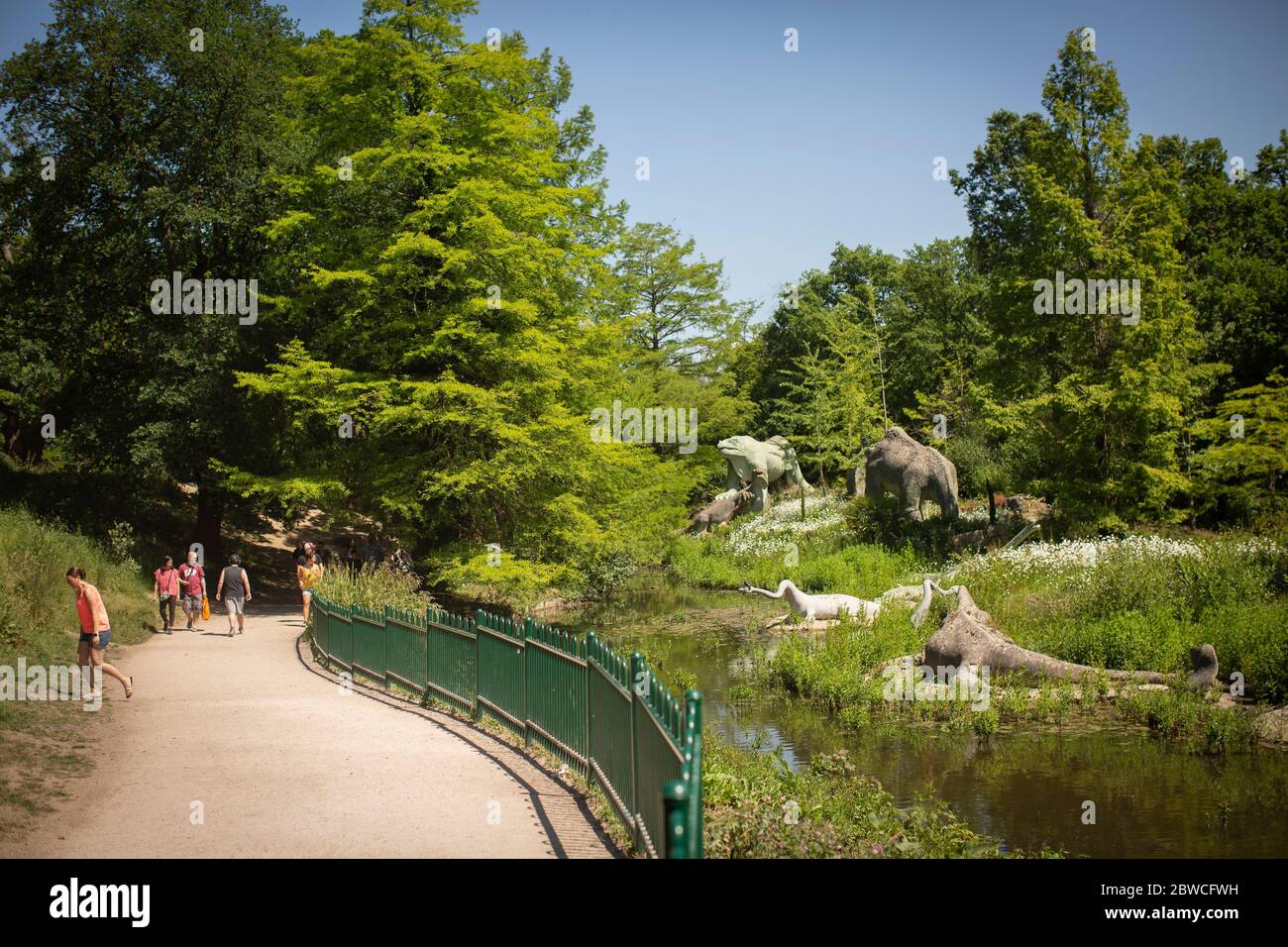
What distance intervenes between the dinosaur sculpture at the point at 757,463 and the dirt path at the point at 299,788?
2762 centimetres

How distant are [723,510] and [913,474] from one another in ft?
45.9

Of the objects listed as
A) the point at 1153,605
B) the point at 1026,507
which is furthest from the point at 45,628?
the point at 1026,507

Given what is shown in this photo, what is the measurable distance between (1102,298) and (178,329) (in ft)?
73.4

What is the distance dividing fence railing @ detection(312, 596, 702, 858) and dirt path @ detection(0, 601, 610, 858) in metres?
0.40

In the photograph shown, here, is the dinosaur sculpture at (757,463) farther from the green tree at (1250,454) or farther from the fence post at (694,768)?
the fence post at (694,768)

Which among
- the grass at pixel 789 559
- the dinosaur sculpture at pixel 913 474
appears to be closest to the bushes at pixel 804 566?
the grass at pixel 789 559

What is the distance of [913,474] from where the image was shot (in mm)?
28469

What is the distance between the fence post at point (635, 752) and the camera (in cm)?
735

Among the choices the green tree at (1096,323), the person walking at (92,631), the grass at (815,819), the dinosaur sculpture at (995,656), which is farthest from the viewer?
the green tree at (1096,323)

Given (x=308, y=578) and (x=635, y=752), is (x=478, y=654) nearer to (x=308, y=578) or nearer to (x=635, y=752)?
(x=635, y=752)

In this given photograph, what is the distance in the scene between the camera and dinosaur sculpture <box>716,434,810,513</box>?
40875 mm

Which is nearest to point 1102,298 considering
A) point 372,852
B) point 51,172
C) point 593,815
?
point 593,815

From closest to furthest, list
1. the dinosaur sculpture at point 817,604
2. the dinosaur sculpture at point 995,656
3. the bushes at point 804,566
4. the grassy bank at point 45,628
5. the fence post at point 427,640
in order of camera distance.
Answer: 1. the grassy bank at point 45,628
2. the fence post at point 427,640
3. the dinosaur sculpture at point 995,656
4. the dinosaur sculpture at point 817,604
5. the bushes at point 804,566
